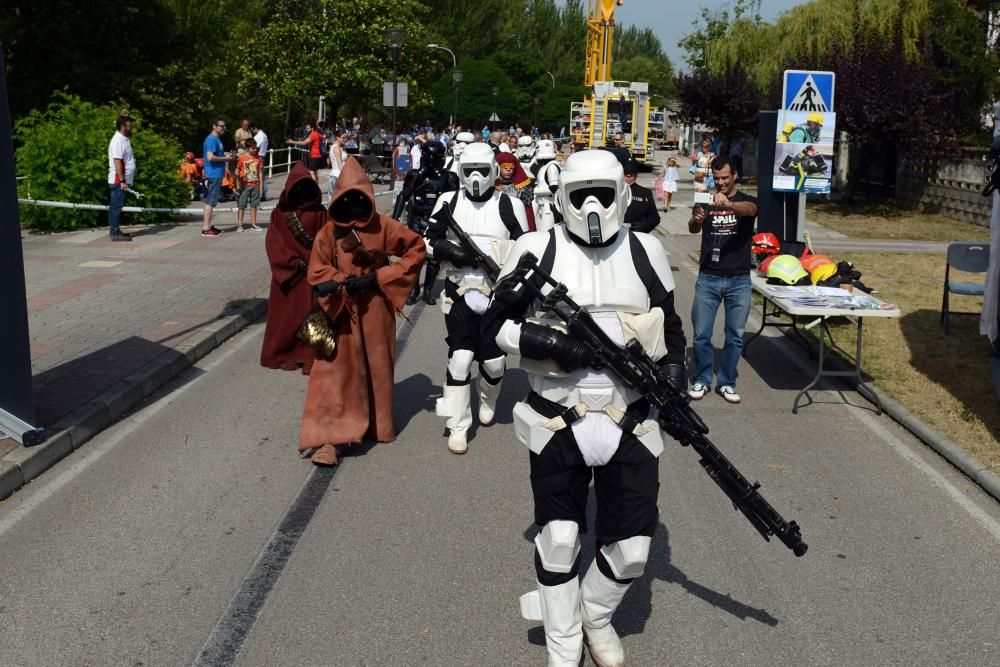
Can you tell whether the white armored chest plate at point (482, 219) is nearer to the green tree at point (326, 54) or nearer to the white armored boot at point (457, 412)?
the white armored boot at point (457, 412)

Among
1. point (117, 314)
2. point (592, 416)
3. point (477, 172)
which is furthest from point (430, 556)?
point (117, 314)

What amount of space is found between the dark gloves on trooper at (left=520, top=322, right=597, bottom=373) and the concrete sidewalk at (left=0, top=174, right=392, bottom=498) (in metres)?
3.90

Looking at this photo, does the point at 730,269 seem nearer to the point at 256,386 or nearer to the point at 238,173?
the point at 256,386

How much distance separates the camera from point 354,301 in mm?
7223

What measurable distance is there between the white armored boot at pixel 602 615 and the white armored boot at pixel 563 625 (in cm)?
9

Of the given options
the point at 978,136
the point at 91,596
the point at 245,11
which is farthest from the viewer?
the point at 245,11

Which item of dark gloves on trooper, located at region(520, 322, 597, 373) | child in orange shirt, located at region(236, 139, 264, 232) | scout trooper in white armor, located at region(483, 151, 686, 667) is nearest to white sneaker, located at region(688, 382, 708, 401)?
scout trooper in white armor, located at region(483, 151, 686, 667)

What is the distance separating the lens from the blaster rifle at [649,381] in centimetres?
420

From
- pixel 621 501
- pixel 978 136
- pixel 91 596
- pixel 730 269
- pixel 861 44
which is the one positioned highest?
pixel 861 44

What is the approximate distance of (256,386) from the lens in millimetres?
9234

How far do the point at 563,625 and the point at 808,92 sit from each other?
1003cm

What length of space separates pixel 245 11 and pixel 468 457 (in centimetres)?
3826

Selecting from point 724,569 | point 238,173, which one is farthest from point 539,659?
point 238,173

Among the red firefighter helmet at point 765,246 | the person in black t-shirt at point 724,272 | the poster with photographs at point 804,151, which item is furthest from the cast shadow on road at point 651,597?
the poster with photographs at point 804,151
